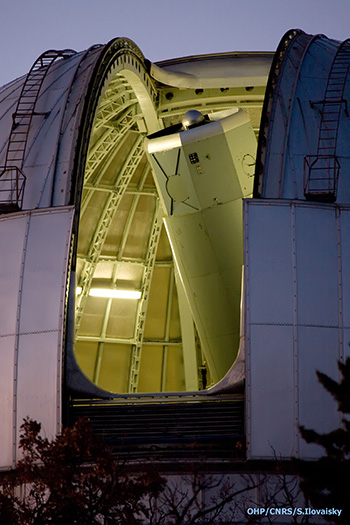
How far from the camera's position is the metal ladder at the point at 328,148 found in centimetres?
2275

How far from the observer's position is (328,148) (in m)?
24.0

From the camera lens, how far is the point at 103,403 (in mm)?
21859

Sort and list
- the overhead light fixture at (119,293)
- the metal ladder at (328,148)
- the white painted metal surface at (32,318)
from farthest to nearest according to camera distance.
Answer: the overhead light fixture at (119,293) → the metal ladder at (328,148) → the white painted metal surface at (32,318)

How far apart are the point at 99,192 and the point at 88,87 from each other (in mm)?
10128

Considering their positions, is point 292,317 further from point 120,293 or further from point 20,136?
point 120,293

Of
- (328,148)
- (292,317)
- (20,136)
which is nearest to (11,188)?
(20,136)

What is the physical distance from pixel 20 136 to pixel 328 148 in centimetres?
764

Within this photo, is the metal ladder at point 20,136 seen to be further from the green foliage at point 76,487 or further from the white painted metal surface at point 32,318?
the green foliage at point 76,487

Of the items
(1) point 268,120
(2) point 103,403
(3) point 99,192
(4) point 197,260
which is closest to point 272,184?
(1) point 268,120

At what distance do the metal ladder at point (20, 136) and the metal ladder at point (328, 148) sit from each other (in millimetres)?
6550

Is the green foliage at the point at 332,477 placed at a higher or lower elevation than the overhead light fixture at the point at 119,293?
lower

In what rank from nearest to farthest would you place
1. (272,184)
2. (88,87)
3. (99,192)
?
(272,184) → (88,87) → (99,192)

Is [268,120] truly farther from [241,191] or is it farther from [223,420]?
[223,420]

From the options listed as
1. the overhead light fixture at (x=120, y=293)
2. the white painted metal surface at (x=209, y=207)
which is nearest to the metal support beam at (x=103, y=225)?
the overhead light fixture at (x=120, y=293)
